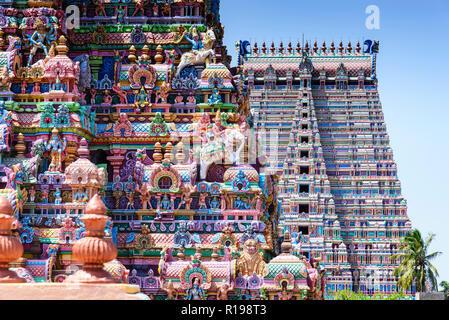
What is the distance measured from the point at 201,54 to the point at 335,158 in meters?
55.7

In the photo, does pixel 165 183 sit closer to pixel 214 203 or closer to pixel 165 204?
pixel 165 204

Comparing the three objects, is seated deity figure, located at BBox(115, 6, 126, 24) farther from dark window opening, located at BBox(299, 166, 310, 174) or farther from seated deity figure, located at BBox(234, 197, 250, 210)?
dark window opening, located at BBox(299, 166, 310, 174)

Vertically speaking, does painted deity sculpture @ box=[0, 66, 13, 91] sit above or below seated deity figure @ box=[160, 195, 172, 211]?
above

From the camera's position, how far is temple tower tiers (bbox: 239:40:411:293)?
81.7m

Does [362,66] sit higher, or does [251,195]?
[362,66]

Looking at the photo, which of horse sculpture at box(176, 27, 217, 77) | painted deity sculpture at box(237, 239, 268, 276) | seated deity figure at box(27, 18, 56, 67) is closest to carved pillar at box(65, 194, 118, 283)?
painted deity sculpture at box(237, 239, 268, 276)

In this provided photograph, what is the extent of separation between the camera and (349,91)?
8994 centimetres

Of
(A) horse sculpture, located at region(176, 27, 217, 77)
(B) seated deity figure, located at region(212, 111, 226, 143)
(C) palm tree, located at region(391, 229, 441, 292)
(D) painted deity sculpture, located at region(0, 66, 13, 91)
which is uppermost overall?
(A) horse sculpture, located at region(176, 27, 217, 77)

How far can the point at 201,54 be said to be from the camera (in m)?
32.9

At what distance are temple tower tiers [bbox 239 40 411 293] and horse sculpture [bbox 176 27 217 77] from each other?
147 feet

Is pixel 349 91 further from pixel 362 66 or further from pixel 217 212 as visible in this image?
pixel 217 212
